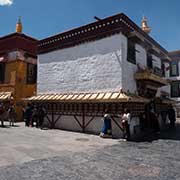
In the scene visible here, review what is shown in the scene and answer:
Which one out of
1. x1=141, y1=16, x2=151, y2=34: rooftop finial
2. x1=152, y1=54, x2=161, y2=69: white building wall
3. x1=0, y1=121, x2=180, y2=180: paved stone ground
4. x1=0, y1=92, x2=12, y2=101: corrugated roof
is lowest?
x1=0, y1=121, x2=180, y2=180: paved stone ground

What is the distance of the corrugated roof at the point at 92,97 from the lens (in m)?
11.8

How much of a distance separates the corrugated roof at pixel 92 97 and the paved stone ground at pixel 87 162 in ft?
9.54

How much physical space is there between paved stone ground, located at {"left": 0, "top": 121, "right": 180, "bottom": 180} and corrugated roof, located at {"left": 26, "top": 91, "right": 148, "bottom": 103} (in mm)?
2908

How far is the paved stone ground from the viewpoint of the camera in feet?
18.7

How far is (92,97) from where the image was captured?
13188mm

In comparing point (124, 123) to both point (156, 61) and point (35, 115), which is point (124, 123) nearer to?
point (35, 115)

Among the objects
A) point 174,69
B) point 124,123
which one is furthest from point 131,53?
point 174,69

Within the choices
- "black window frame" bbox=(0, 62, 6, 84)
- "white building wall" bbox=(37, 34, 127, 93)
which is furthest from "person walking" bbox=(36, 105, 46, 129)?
"black window frame" bbox=(0, 62, 6, 84)

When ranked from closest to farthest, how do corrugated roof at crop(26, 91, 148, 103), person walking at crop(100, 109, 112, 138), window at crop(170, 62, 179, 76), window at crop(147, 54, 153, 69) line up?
1. corrugated roof at crop(26, 91, 148, 103)
2. person walking at crop(100, 109, 112, 138)
3. window at crop(147, 54, 153, 69)
4. window at crop(170, 62, 179, 76)

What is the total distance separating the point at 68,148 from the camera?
30.2 feet

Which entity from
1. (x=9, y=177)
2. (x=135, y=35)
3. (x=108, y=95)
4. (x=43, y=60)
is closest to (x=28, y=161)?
(x=9, y=177)

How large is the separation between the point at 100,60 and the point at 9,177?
9.80 meters

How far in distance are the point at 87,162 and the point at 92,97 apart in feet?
21.2

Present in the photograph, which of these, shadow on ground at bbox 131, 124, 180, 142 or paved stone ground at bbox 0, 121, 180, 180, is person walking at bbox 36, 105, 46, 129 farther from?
shadow on ground at bbox 131, 124, 180, 142
